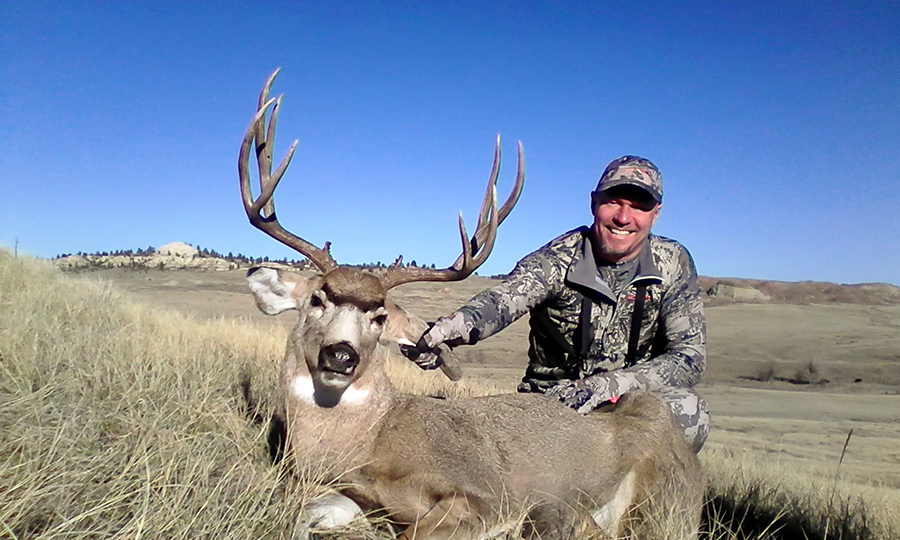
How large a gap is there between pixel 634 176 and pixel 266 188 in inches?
108

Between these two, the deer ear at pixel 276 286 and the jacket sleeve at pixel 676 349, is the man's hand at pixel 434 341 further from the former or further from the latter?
the jacket sleeve at pixel 676 349

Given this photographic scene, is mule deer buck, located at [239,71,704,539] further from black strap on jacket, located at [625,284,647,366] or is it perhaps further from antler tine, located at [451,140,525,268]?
black strap on jacket, located at [625,284,647,366]

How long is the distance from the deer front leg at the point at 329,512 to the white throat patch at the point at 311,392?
600mm

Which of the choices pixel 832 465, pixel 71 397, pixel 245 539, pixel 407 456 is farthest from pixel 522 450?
pixel 832 465

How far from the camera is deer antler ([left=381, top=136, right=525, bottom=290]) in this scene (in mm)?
4387

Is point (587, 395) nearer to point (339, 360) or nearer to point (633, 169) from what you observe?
point (339, 360)

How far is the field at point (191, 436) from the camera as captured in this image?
94.5 inches

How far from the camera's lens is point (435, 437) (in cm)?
373

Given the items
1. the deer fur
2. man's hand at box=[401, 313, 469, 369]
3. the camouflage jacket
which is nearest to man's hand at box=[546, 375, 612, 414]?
the deer fur

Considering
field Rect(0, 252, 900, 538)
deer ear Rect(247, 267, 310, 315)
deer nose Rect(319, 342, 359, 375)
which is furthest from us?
deer ear Rect(247, 267, 310, 315)

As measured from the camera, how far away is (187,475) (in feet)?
9.07

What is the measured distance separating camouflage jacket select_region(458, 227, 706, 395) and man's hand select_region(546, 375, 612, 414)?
0.57m

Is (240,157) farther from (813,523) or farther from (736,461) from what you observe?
(736,461)

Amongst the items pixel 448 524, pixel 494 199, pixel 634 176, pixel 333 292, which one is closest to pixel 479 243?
pixel 494 199
